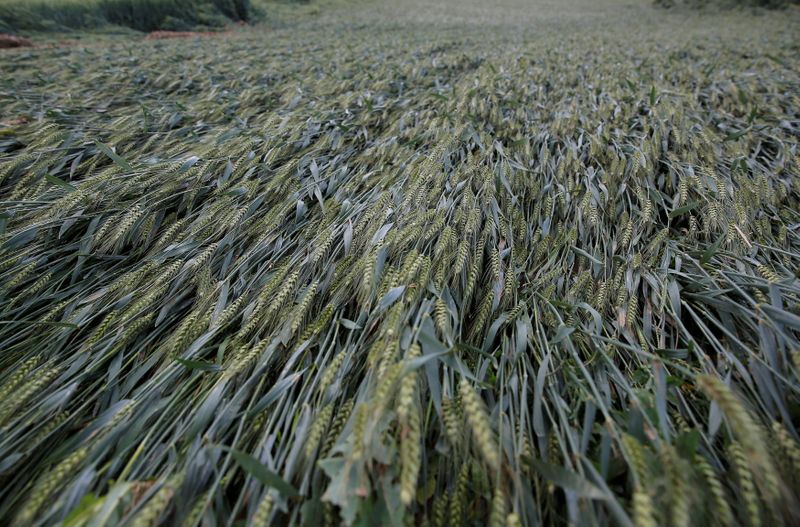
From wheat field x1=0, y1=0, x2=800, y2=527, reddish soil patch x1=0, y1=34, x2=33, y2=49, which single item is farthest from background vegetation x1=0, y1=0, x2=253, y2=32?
wheat field x1=0, y1=0, x2=800, y2=527

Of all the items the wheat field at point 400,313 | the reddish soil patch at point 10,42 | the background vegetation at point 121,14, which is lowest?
the wheat field at point 400,313

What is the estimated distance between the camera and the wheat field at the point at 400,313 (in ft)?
2.53

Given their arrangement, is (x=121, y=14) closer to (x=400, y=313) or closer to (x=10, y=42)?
(x=10, y=42)

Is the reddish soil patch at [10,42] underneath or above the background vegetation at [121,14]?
underneath

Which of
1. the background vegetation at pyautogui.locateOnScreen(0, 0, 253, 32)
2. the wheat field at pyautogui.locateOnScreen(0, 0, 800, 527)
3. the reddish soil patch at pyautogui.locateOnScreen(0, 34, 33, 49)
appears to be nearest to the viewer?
the wheat field at pyautogui.locateOnScreen(0, 0, 800, 527)

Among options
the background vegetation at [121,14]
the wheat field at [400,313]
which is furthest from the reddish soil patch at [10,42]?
the wheat field at [400,313]

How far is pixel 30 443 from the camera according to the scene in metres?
0.90

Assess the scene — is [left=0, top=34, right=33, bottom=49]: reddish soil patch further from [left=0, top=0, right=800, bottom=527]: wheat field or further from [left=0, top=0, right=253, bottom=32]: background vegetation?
[left=0, top=0, right=800, bottom=527]: wheat field

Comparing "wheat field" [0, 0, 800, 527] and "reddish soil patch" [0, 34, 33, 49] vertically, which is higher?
"reddish soil patch" [0, 34, 33, 49]

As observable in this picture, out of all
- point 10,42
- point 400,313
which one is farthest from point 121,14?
point 400,313

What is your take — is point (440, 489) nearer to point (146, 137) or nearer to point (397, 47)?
point (146, 137)

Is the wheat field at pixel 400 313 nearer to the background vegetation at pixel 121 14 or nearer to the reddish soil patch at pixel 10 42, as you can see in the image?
the reddish soil patch at pixel 10 42

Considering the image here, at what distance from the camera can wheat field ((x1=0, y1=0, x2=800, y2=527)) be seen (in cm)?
77

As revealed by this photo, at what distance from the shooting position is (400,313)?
1.05 m
